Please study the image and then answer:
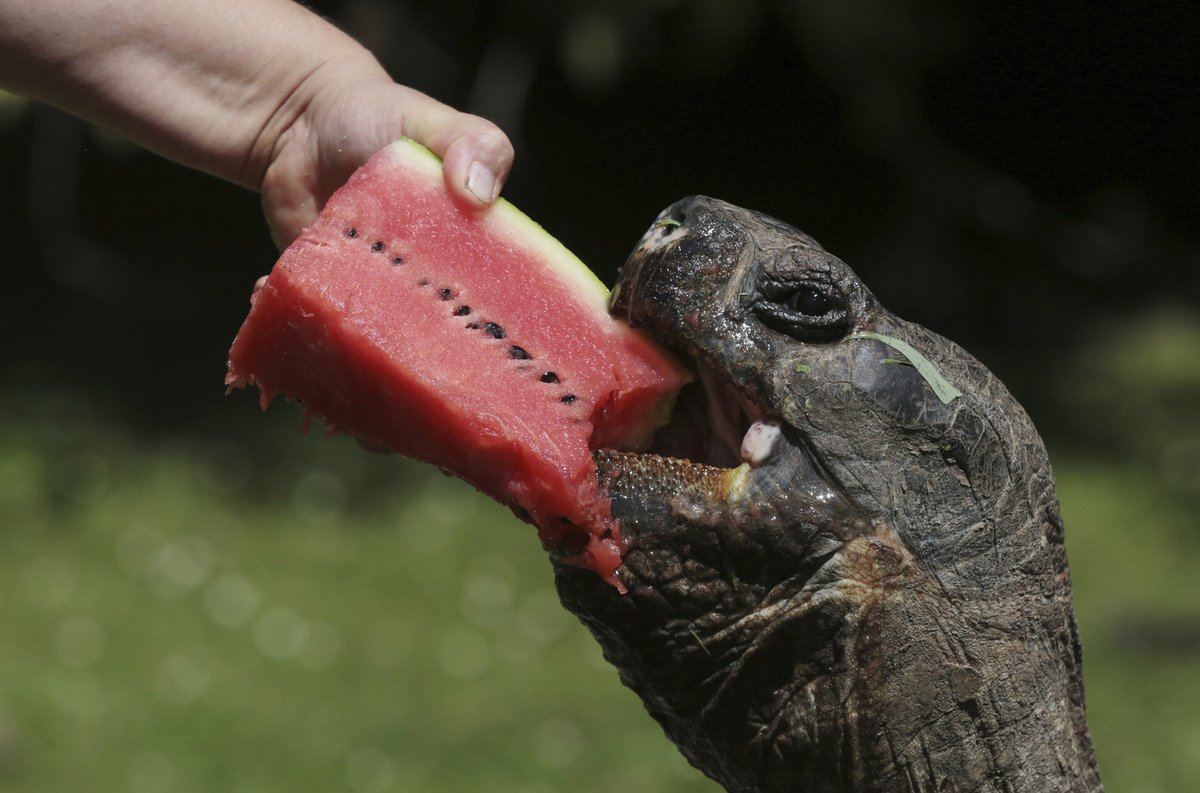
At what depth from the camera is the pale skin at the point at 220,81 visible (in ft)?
8.78

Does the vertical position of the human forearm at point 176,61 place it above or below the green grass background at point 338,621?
above

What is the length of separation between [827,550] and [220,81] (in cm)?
173

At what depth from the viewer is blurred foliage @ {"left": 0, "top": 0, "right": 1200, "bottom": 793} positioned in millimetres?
5836

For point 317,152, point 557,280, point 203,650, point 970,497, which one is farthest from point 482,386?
point 203,650

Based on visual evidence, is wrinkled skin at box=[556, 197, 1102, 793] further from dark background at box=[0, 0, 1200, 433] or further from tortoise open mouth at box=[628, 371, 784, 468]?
dark background at box=[0, 0, 1200, 433]

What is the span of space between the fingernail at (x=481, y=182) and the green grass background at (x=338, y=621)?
3571mm

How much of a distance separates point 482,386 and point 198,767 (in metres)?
4.15

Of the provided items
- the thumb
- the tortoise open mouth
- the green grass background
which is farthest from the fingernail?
the green grass background

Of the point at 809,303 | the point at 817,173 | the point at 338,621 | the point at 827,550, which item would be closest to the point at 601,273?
the point at 817,173

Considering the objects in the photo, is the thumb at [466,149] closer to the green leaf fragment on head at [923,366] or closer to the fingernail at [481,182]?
the fingernail at [481,182]

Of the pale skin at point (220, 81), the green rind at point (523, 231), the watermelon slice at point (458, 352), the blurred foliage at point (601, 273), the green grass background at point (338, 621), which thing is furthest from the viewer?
the blurred foliage at point (601, 273)

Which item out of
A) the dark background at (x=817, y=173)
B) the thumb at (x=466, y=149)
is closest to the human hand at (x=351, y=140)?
the thumb at (x=466, y=149)

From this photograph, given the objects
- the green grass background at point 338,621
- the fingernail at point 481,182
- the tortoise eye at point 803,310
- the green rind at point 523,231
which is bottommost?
the green grass background at point 338,621

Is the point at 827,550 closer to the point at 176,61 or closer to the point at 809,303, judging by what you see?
the point at 809,303
